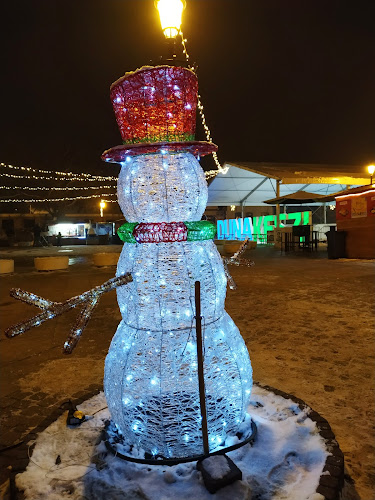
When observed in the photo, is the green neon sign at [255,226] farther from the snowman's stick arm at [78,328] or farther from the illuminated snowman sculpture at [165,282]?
the snowman's stick arm at [78,328]

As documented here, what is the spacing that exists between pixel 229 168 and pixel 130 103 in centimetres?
1933

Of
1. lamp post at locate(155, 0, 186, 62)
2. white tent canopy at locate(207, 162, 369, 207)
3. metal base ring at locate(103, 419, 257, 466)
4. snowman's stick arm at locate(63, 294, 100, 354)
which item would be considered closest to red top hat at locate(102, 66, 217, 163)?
snowman's stick arm at locate(63, 294, 100, 354)

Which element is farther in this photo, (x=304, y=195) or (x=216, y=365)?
(x=304, y=195)

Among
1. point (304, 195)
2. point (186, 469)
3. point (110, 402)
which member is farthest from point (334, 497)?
point (304, 195)

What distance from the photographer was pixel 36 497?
74.8 inches

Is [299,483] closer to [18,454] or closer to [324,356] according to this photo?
[18,454]

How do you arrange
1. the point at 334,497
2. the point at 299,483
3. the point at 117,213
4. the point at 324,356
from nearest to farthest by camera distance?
the point at 334,497 → the point at 299,483 → the point at 324,356 → the point at 117,213

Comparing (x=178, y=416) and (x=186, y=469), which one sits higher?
(x=178, y=416)

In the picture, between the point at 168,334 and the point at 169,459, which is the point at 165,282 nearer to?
the point at 168,334

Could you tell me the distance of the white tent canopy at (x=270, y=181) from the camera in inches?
752

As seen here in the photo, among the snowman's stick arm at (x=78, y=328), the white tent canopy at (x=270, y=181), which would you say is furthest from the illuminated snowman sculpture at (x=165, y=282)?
the white tent canopy at (x=270, y=181)

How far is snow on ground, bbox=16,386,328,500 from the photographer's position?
6.22 ft

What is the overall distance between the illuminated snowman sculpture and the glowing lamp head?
1.37m

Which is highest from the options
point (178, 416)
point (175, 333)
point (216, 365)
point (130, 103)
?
point (130, 103)
